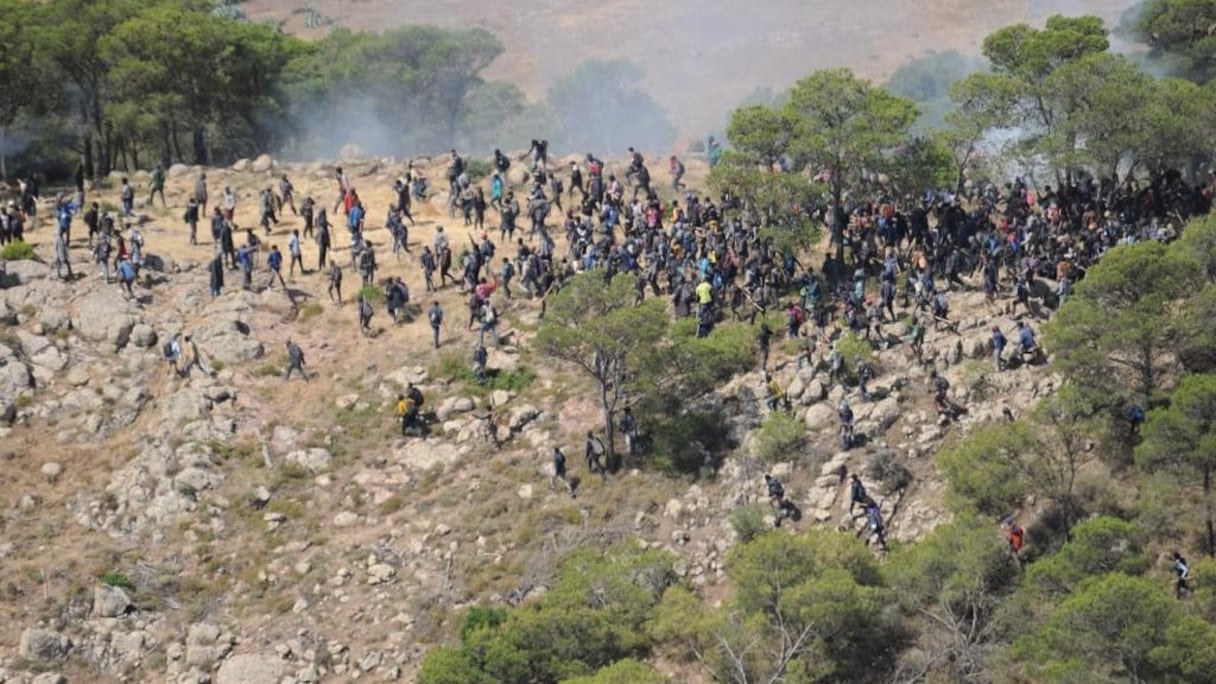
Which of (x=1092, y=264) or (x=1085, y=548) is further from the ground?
(x=1092, y=264)

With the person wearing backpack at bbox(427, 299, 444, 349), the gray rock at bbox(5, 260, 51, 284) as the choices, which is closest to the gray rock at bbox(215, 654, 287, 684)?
the person wearing backpack at bbox(427, 299, 444, 349)

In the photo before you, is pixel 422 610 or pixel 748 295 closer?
pixel 422 610

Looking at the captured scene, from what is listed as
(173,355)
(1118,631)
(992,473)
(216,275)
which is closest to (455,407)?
(173,355)

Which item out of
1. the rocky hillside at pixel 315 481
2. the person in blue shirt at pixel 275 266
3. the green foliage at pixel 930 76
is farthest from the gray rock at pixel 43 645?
the green foliage at pixel 930 76

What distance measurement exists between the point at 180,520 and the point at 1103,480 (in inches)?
1033

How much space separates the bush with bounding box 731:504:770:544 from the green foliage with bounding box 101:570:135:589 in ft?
55.9

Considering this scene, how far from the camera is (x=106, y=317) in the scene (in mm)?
51281

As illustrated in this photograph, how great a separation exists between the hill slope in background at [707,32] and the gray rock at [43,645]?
306 feet

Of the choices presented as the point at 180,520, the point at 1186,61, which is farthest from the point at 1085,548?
the point at 1186,61

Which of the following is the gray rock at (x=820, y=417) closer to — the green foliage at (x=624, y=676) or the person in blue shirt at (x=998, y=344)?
the person in blue shirt at (x=998, y=344)

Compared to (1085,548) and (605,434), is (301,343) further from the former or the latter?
(1085,548)

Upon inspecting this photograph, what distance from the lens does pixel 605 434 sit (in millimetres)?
46219

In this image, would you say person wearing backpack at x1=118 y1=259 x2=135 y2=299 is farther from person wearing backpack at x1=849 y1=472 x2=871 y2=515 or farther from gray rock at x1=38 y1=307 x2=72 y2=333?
person wearing backpack at x1=849 y1=472 x2=871 y2=515

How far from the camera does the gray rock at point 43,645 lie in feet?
132
